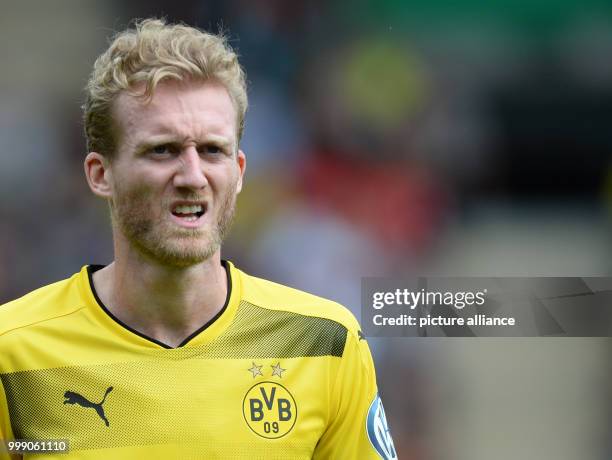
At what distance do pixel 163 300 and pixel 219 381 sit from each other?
10.2 inches

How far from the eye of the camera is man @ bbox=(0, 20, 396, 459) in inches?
91.5

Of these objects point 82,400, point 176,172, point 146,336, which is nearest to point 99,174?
point 176,172

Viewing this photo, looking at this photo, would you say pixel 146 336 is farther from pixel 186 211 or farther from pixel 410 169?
pixel 410 169

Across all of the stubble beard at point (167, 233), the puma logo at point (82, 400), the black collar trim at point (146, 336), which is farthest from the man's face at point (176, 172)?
the puma logo at point (82, 400)

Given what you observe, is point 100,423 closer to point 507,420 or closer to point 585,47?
point 507,420

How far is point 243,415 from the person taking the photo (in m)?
2.43

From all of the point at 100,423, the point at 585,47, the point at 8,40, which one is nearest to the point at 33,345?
the point at 100,423

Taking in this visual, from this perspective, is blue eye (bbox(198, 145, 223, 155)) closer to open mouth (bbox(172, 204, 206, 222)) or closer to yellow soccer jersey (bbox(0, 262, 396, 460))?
open mouth (bbox(172, 204, 206, 222))

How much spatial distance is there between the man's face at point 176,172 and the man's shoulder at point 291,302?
30 cm

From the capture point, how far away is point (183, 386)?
2418 mm

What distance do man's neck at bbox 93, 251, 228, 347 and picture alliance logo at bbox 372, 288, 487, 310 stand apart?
1.89m

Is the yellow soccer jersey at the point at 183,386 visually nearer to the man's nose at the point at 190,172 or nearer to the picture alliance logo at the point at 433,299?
the man's nose at the point at 190,172

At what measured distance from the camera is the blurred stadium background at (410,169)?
438cm

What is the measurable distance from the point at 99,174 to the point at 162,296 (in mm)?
370
